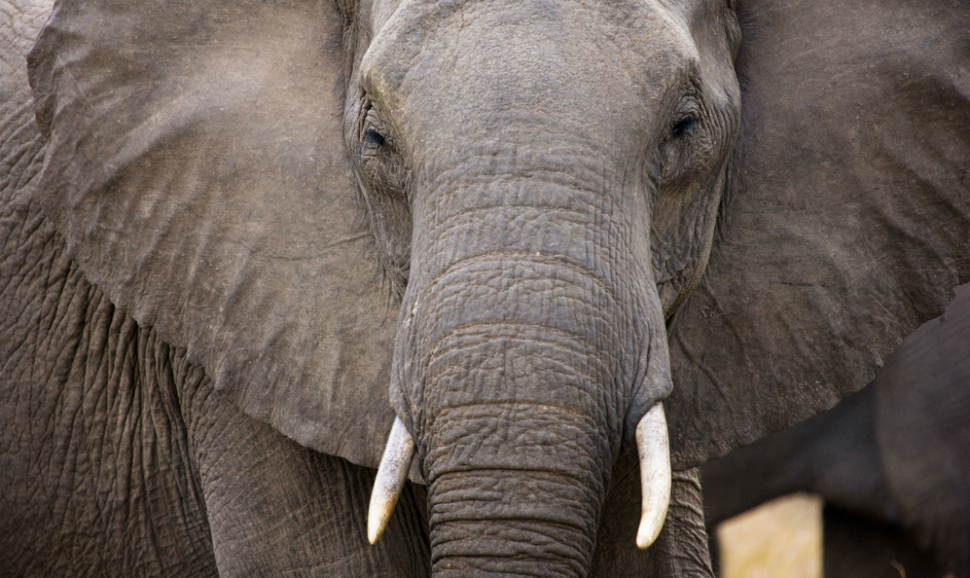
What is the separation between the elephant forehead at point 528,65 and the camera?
2125 millimetres

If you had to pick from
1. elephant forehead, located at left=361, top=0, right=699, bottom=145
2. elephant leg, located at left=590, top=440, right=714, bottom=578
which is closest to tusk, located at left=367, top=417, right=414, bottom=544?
elephant forehead, located at left=361, top=0, right=699, bottom=145

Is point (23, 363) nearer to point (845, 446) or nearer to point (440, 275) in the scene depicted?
point (440, 275)

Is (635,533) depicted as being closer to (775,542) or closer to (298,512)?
Answer: (298,512)

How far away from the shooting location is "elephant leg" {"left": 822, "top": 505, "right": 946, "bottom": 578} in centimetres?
529

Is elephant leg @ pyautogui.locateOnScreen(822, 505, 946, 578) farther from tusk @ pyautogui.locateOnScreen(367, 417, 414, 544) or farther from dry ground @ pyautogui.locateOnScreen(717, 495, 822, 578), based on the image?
tusk @ pyautogui.locateOnScreen(367, 417, 414, 544)

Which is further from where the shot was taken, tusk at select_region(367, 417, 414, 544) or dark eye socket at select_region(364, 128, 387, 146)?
dark eye socket at select_region(364, 128, 387, 146)

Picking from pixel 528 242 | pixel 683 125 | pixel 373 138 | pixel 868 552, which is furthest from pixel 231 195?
pixel 868 552

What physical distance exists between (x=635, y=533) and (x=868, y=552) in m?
2.97

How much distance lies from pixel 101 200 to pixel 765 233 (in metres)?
1.39

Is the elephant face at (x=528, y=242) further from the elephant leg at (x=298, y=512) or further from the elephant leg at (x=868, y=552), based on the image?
the elephant leg at (x=868, y=552)

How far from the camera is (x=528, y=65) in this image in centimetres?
214

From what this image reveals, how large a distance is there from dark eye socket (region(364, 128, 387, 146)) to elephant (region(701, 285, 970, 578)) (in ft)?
10.2

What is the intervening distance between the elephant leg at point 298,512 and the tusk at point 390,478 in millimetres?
618

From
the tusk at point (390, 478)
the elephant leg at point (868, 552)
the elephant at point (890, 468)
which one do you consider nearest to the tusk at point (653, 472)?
the tusk at point (390, 478)
